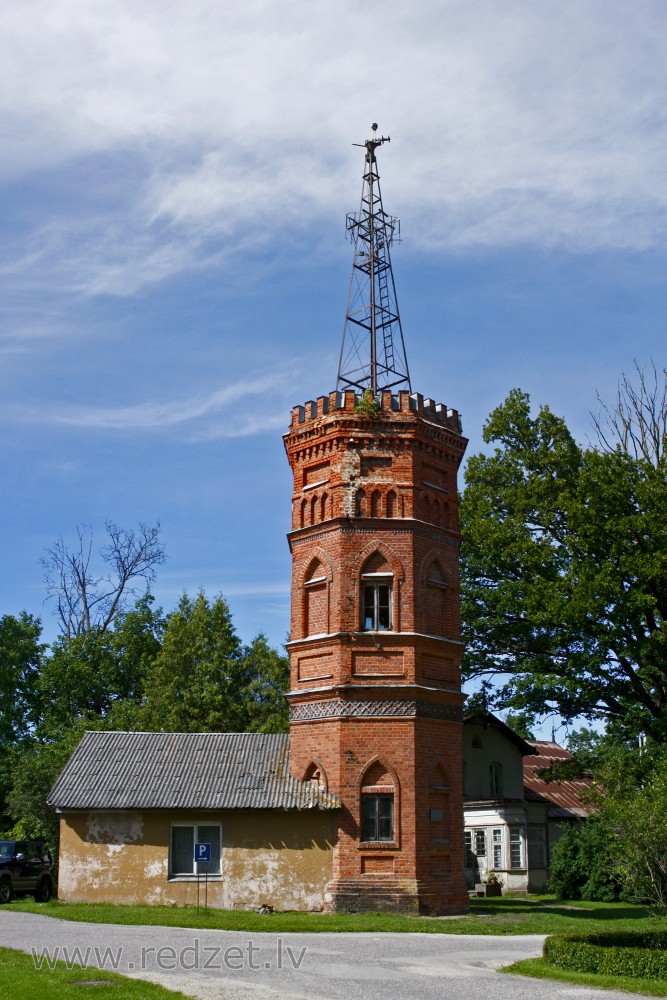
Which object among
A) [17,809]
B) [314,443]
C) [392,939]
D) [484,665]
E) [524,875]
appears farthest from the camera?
[17,809]

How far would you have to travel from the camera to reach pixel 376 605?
23.7 m

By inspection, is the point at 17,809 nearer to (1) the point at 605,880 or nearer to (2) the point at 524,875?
(2) the point at 524,875

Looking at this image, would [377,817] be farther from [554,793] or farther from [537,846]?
[554,793]

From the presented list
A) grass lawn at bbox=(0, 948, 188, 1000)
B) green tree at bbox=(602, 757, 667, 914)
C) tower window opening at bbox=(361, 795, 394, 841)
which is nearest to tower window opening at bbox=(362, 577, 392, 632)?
tower window opening at bbox=(361, 795, 394, 841)

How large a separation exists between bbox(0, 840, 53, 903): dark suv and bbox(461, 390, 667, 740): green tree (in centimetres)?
1487

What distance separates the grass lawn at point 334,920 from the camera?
18547 mm

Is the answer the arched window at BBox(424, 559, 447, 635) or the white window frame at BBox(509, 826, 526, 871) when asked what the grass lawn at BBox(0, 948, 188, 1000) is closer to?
the arched window at BBox(424, 559, 447, 635)

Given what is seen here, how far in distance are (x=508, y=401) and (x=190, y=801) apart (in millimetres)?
17244

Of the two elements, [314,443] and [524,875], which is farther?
[524,875]

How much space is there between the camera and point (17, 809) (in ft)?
128

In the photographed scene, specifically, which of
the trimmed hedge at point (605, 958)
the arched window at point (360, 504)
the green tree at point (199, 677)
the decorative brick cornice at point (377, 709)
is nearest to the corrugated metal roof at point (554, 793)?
the green tree at point (199, 677)

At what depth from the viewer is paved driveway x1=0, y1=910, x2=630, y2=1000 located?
1165 centimetres

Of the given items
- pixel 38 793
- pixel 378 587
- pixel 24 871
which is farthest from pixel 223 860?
pixel 38 793

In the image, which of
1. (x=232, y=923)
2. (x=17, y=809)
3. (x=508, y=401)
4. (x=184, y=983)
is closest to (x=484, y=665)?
(x=508, y=401)
